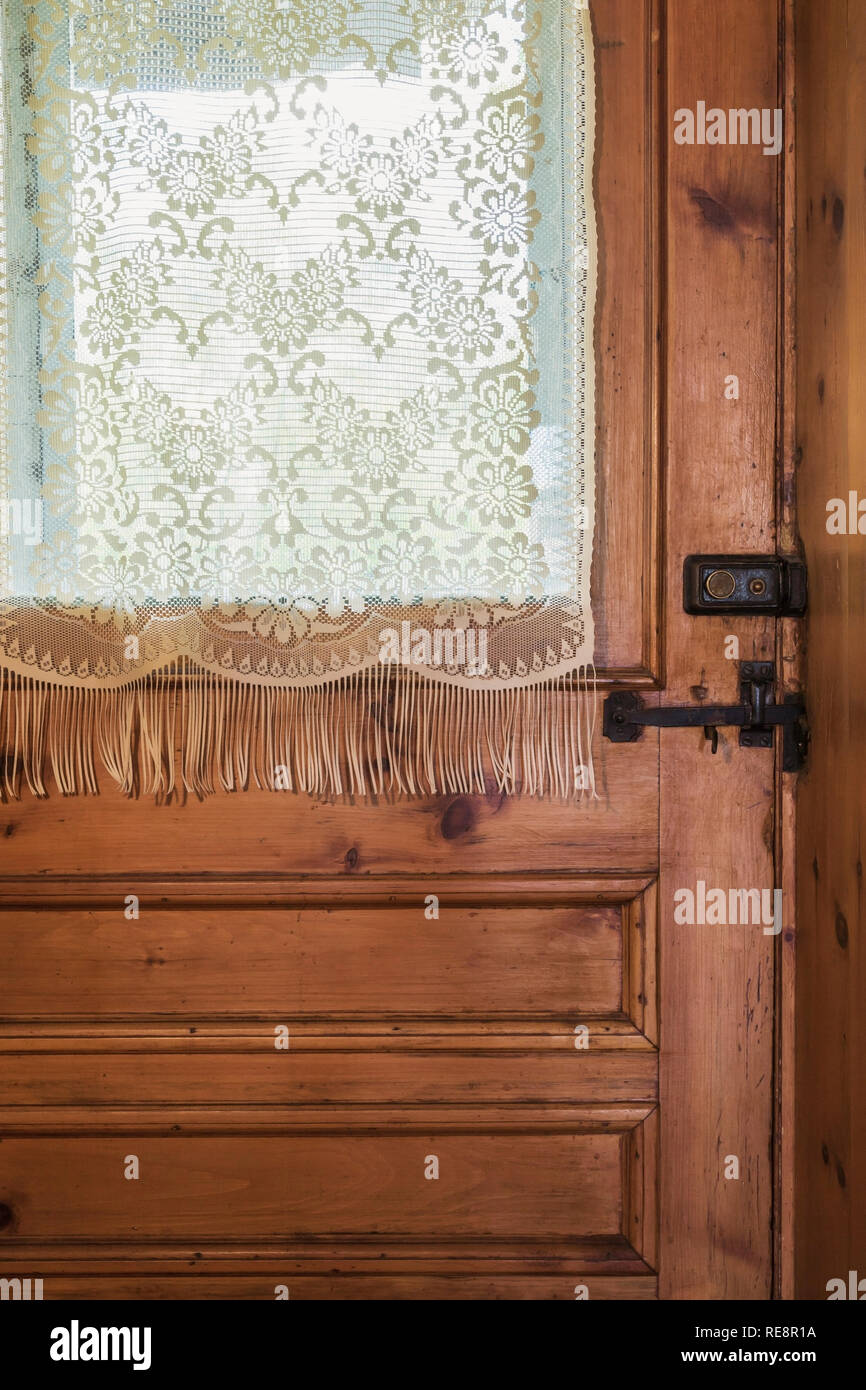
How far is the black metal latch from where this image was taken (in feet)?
3.46

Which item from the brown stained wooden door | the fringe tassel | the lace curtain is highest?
the lace curtain

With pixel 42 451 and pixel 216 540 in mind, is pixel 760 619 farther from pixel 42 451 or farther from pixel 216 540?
pixel 42 451

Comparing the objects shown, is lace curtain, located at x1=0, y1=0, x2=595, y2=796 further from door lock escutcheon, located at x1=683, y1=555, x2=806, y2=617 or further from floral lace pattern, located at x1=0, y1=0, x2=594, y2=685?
door lock escutcheon, located at x1=683, y1=555, x2=806, y2=617

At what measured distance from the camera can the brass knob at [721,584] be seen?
1052mm

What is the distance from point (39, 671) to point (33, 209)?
0.51m

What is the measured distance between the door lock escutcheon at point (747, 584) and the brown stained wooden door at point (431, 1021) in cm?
2

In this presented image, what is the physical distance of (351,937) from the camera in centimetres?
108

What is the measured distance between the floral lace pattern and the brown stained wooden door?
0.17 metres

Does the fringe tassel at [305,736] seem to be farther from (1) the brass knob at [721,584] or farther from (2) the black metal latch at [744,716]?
(1) the brass knob at [721,584]

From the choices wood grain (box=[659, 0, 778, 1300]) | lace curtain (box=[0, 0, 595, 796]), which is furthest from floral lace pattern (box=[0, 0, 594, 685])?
wood grain (box=[659, 0, 778, 1300])

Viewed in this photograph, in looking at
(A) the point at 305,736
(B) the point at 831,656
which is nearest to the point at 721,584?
(B) the point at 831,656

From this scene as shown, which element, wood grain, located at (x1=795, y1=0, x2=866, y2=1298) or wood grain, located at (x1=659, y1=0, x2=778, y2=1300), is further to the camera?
wood grain, located at (x1=659, y1=0, x2=778, y2=1300)

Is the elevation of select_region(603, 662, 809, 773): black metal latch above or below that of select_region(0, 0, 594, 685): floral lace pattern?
below

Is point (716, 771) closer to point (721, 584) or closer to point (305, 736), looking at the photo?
point (721, 584)
